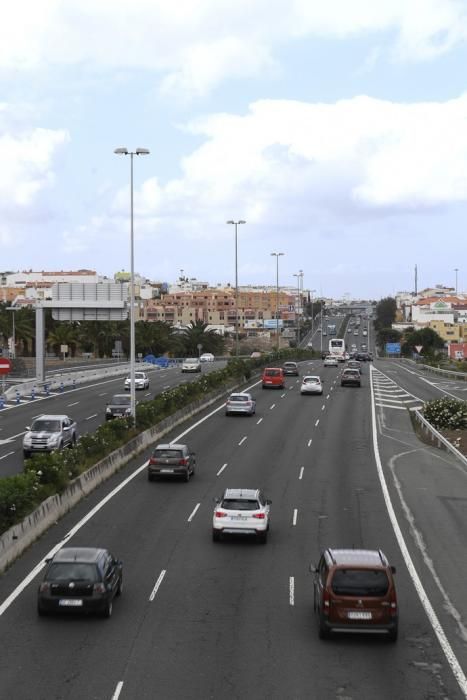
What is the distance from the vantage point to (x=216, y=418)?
54.9 m

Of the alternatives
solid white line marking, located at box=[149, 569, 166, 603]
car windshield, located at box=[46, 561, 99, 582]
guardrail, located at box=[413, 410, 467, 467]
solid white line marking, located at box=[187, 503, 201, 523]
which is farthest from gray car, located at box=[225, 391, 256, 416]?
car windshield, located at box=[46, 561, 99, 582]

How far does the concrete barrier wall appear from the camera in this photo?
74.1 feet

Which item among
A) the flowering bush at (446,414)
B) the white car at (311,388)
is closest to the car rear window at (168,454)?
the flowering bush at (446,414)

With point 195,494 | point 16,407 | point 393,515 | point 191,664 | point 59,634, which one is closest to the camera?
point 191,664

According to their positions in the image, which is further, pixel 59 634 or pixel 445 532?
pixel 445 532

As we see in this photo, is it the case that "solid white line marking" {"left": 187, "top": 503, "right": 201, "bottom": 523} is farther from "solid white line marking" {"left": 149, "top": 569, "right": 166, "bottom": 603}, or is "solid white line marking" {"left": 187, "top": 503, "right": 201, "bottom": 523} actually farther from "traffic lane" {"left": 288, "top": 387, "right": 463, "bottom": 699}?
"solid white line marking" {"left": 149, "top": 569, "right": 166, "bottom": 603}

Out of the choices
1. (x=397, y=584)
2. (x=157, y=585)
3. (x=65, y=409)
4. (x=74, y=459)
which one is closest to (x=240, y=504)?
(x=157, y=585)

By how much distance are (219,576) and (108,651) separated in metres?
5.62

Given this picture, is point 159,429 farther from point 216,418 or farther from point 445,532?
point 445,532

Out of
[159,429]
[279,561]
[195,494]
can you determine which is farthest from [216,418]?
[279,561]

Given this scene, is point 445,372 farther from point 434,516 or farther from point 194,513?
point 194,513

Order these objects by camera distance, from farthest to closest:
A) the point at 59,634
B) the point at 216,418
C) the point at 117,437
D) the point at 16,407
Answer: the point at 16,407 → the point at 216,418 → the point at 117,437 → the point at 59,634

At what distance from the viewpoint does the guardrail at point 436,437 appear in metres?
40.3

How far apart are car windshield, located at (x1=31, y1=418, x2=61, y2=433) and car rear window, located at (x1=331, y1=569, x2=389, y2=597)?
2458cm
